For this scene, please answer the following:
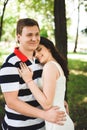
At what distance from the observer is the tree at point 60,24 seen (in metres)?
8.24

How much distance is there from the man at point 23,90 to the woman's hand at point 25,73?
4 cm

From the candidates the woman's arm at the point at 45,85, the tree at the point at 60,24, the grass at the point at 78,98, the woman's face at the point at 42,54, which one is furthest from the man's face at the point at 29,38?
the grass at the point at 78,98

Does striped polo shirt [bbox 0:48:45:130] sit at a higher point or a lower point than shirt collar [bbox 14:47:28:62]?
lower

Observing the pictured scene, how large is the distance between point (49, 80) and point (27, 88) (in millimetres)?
260

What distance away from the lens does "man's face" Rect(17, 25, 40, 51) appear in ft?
11.6

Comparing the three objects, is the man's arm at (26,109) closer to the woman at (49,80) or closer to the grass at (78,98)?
the woman at (49,80)

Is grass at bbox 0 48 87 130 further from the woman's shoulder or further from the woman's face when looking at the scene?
the woman's shoulder

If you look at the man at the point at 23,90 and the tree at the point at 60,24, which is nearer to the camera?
the man at the point at 23,90

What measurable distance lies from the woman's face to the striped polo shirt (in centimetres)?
7

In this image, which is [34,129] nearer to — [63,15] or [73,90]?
[63,15]

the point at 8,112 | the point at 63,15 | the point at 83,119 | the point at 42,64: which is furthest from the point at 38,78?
the point at 83,119

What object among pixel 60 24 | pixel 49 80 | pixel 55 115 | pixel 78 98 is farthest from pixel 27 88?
pixel 78 98

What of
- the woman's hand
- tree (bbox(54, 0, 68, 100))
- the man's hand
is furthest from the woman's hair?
tree (bbox(54, 0, 68, 100))

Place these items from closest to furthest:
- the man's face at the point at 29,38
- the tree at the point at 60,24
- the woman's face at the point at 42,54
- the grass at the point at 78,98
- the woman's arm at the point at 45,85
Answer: the woman's arm at the point at 45,85 → the man's face at the point at 29,38 → the woman's face at the point at 42,54 → the tree at the point at 60,24 → the grass at the point at 78,98
